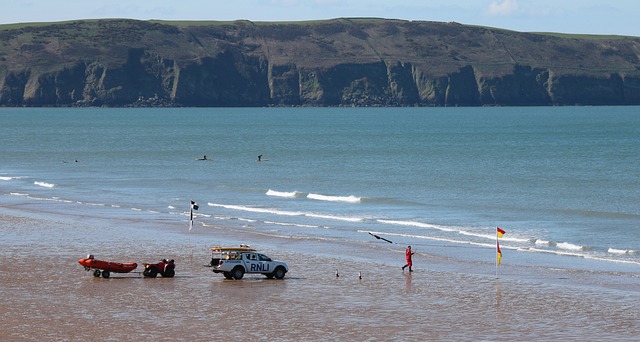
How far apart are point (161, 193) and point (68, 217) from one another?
55.7 feet

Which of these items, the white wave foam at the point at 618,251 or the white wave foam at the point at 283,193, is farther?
the white wave foam at the point at 283,193

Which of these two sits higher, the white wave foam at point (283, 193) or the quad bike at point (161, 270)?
the white wave foam at point (283, 193)

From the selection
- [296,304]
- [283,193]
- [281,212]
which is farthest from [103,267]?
[283,193]

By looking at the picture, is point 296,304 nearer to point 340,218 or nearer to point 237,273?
point 237,273

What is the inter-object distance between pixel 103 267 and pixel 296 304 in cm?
864

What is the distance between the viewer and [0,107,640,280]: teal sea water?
52688mm

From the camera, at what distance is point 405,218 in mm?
61312

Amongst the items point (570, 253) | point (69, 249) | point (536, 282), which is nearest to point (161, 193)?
point (69, 249)

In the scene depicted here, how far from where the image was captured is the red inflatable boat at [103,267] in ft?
129

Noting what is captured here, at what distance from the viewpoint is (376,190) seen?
261 ft

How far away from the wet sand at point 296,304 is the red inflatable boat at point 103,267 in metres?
0.36

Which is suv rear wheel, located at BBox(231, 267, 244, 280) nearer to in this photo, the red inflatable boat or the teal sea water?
the red inflatable boat

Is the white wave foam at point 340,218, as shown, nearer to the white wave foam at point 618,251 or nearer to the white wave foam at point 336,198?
the white wave foam at point 336,198

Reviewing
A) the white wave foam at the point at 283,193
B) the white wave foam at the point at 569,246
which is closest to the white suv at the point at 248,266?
the white wave foam at the point at 569,246
